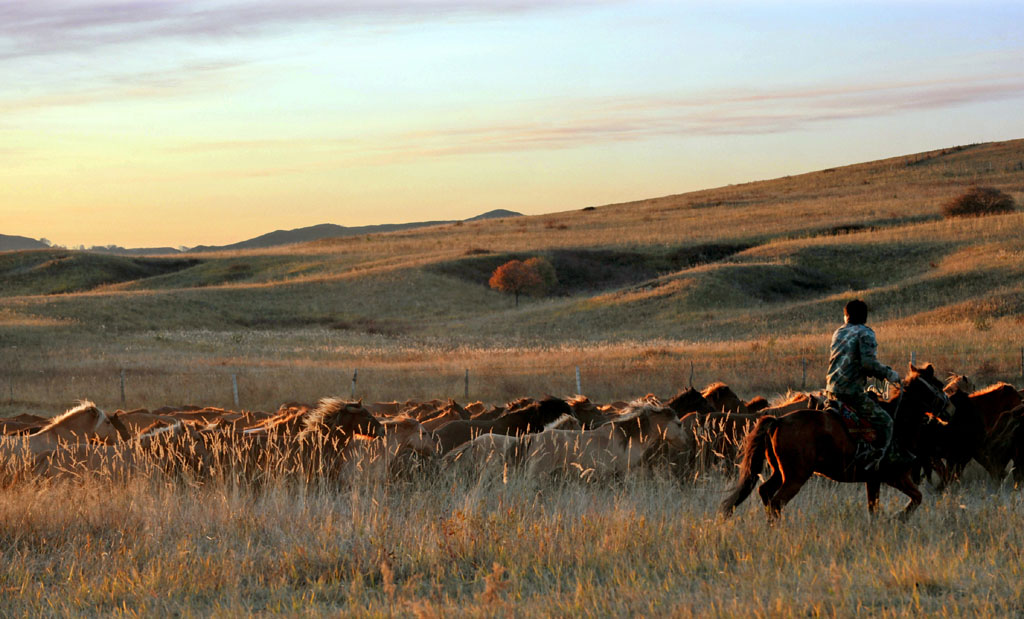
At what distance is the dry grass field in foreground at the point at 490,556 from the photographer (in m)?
5.75

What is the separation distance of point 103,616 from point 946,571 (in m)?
5.21

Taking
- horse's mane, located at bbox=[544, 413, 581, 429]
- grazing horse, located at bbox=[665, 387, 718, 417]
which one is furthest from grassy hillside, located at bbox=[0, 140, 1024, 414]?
horse's mane, located at bbox=[544, 413, 581, 429]

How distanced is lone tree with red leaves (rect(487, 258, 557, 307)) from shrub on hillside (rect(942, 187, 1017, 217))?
111 ft

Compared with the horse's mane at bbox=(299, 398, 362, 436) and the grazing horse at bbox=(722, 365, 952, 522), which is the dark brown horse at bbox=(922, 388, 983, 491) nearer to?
the grazing horse at bbox=(722, 365, 952, 522)

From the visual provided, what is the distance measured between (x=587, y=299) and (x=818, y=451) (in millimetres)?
55558

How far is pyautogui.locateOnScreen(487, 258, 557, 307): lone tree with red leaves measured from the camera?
75438 mm

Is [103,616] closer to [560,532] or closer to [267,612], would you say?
[267,612]

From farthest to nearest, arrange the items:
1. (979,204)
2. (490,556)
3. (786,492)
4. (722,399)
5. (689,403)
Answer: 1. (979,204)
2. (722,399)
3. (689,403)
4. (786,492)
5. (490,556)

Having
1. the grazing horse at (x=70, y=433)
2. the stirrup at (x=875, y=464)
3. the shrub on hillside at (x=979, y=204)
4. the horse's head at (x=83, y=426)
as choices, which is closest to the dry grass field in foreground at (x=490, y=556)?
the stirrup at (x=875, y=464)

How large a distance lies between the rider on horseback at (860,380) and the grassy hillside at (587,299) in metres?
17.6

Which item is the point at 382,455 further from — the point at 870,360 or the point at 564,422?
the point at 870,360

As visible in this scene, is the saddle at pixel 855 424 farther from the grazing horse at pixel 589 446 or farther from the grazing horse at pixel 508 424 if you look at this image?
the grazing horse at pixel 508 424

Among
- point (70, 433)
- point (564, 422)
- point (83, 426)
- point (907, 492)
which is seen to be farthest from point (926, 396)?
point (83, 426)

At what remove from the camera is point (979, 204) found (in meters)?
78.0
